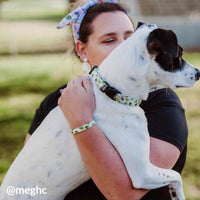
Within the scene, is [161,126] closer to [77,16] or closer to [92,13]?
Answer: [92,13]

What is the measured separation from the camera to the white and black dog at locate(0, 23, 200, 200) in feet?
7.02

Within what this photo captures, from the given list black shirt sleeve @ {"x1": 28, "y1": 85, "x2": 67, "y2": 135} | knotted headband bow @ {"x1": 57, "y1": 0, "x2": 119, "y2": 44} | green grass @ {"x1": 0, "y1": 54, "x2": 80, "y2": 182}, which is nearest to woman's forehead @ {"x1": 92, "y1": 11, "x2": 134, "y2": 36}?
knotted headband bow @ {"x1": 57, "y1": 0, "x2": 119, "y2": 44}

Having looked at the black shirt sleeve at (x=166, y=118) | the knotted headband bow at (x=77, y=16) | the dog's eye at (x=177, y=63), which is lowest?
the black shirt sleeve at (x=166, y=118)

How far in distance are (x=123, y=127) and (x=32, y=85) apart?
7379 millimetres

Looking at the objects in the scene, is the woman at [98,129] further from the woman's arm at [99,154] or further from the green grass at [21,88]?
the green grass at [21,88]

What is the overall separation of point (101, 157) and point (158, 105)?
1.75ft

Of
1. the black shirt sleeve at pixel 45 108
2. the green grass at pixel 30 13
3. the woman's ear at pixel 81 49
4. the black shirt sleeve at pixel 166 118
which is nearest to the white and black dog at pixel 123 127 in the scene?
the black shirt sleeve at pixel 166 118

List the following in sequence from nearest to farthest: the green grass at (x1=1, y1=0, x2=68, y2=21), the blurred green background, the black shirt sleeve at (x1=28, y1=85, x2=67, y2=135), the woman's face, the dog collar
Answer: the dog collar → the woman's face → the black shirt sleeve at (x1=28, y1=85, x2=67, y2=135) → the blurred green background → the green grass at (x1=1, y1=0, x2=68, y2=21)

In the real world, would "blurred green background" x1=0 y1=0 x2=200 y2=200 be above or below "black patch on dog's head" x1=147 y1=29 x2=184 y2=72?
below

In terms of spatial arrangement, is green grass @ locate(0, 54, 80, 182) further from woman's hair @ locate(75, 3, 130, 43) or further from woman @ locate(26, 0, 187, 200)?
woman @ locate(26, 0, 187, 200)

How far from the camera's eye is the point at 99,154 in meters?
2.11

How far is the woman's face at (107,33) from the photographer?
2613mm

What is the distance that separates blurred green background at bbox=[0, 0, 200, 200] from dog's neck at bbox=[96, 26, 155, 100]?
1.16m

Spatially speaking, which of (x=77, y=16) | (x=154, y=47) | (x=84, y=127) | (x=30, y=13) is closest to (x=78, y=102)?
(x=84, y=127)
